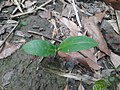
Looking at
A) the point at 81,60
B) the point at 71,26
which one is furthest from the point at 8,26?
the point at 81,60

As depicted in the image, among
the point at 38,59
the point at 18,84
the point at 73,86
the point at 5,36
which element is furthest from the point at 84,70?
the point at 5,36

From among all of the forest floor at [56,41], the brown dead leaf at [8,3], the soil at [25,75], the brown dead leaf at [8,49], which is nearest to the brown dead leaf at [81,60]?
the forest floor at [56,41]

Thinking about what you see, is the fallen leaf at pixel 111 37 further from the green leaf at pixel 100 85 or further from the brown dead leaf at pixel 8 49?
the brown dead leaf at pixel 8 49

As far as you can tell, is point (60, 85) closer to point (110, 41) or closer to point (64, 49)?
point (64, 49)

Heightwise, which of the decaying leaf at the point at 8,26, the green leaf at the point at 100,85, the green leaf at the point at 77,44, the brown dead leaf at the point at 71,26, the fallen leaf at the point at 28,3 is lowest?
the green leaf at the point at 100,85

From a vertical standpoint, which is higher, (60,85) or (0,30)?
(0,30)

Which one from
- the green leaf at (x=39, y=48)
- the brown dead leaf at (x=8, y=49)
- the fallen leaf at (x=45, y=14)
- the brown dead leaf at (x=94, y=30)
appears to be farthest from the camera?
the fallen leaf at (x=45, y=14)

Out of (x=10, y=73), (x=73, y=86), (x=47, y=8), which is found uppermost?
(x=47, y=8)
